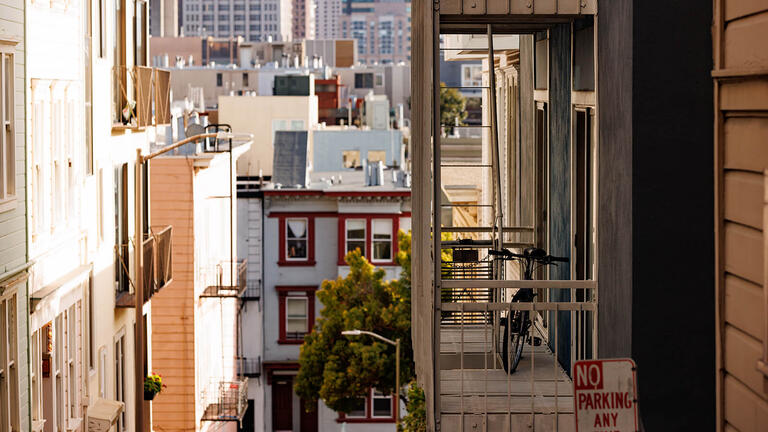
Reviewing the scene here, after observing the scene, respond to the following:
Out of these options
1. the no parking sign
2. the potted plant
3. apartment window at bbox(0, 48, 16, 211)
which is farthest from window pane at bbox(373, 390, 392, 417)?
the no parking sign

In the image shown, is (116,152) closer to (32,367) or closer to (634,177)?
(32,367)

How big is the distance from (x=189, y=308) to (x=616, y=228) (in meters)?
23.7

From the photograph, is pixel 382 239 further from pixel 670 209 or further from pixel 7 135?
pixel 670 209

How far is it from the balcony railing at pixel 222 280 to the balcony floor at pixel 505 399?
21.4 m

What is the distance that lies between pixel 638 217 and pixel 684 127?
68cm

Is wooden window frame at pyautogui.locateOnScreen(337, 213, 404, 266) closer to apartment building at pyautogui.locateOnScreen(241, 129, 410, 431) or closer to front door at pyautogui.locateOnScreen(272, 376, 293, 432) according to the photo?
apartment building at pyautogui.locateOnScreen(241, 129, 410, 431)

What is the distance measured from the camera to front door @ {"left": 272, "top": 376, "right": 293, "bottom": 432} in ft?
156

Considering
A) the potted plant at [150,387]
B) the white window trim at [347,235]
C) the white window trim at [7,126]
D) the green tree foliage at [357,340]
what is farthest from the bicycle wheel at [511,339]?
the white window trim at [347,235]

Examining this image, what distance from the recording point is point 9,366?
50.8ft

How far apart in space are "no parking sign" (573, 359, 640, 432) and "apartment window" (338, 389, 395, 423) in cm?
3887

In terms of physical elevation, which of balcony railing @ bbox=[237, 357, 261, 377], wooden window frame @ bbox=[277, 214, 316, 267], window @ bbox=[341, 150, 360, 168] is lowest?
balcony railing @ bbox=[237, 357, 261, 377]

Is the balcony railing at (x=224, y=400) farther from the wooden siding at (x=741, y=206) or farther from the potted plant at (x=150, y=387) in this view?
the wooden siding at (x=741, y=206)

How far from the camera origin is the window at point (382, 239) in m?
46.2

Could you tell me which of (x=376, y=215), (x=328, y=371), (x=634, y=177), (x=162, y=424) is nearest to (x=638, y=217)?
(x=634, y=177)
